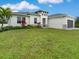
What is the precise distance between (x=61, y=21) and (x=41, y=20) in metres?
3.85

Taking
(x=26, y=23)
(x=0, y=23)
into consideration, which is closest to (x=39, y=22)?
(x=26, y=23)

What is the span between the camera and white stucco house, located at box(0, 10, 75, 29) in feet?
121

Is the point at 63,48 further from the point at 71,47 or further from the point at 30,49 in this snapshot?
the point at 30,49

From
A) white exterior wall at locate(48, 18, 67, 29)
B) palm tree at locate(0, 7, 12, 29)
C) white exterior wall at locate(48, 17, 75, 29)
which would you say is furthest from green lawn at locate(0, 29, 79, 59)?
white exterior wall at locate(48, 18, 67, 29)

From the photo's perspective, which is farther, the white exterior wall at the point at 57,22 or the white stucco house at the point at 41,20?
the white exterior wall at the point at 57,22

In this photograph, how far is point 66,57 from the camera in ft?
43.5

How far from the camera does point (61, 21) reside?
41062mm

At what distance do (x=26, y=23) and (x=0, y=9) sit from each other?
5.96m

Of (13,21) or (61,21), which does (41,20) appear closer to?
(61,21)

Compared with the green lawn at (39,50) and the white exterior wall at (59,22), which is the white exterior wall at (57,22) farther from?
the green lawn at (39,50)

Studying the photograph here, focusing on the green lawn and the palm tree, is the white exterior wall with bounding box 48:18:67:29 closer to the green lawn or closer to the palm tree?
the palm tree

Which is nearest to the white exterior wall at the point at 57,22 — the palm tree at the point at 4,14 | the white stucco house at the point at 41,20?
the white stucco house at the point at 41,20

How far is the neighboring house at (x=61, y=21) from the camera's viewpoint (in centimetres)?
4066

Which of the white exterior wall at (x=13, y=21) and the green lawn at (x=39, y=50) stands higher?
the white exterior wall at (x=13, y=21)
